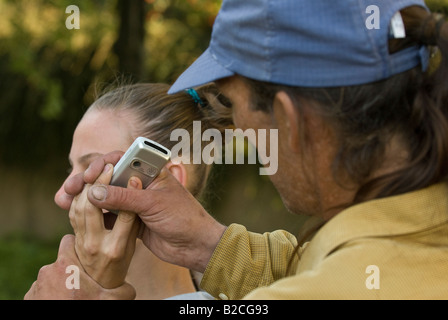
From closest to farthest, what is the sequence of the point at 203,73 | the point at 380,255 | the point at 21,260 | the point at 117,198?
the point at 380,255 < the point at 203,73 < the point at 117,198 < the point at 21,260

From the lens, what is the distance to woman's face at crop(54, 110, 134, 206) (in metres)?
1.96

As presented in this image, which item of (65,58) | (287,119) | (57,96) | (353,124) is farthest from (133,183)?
(65,58)

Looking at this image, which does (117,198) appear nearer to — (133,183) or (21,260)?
(133,183)

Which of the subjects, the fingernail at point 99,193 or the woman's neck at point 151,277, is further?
the woman's neck at point 151,277

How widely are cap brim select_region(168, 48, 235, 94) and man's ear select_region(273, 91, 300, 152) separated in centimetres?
12

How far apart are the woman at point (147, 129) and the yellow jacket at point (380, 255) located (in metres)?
0.84

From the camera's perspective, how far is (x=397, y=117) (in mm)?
1219

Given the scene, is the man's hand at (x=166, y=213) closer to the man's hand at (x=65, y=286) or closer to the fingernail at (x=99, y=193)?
the fingernail at (x=99, y=193)

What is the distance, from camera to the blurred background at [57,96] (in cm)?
480

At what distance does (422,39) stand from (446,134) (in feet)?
0.63

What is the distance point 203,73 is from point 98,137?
0.74 meters

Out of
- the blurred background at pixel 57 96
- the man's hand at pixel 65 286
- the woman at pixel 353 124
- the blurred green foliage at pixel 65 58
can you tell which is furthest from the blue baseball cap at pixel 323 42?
the blurred green foliage at pixel 65 58

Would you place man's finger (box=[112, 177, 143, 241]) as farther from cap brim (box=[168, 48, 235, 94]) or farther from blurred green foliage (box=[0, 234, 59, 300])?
blurred green foliage (box=[0, 234, 59, 300])
